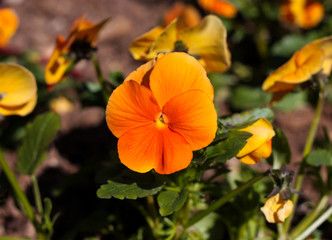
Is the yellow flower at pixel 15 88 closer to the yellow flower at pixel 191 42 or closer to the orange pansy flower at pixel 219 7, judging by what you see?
the yellow flower at pixel 191 42

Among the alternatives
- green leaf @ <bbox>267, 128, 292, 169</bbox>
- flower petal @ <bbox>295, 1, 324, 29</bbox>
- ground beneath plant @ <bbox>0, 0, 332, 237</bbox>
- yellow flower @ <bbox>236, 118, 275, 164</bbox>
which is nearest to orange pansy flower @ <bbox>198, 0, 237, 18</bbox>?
flower petal @ <bbox>295, 1, 324, 29</bbox>

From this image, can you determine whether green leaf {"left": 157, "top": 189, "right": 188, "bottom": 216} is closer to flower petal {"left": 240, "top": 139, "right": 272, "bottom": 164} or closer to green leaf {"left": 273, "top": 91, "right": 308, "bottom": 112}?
flower petal {"left": 240, "top": 139, "right": 272, "bottom": 164}

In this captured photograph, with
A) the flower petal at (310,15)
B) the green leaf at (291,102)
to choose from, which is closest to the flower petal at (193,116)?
the green leaf at (291,102)

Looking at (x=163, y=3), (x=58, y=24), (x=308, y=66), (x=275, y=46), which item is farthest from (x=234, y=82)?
(x=308, y=66)

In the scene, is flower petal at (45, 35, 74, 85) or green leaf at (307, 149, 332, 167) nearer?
green leaf at (307, 149, 332, 167)

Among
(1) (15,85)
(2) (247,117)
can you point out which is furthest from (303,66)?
Answer: (1) (15,85)
